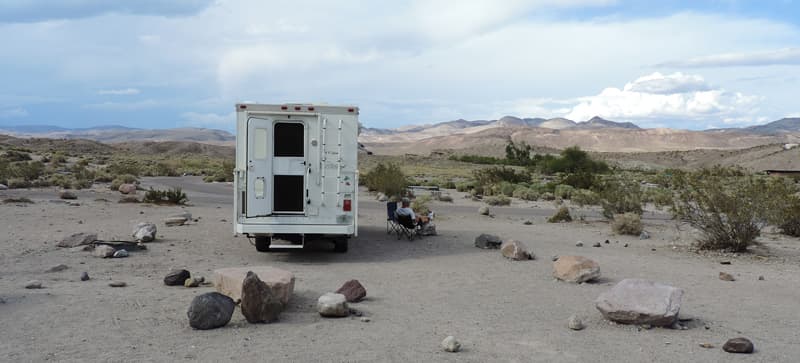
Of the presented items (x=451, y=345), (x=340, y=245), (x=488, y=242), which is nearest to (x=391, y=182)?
(x=488, y=242)

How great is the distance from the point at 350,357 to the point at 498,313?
2538 millimetres

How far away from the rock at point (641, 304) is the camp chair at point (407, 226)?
7524mm

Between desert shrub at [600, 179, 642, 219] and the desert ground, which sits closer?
the desert ground

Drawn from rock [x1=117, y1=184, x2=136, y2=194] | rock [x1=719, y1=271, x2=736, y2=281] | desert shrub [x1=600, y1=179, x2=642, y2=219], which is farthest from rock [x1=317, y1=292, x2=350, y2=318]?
rock [x1=117, y1=184, x2=136, y2=194]

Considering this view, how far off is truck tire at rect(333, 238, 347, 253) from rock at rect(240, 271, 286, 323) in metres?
5.45

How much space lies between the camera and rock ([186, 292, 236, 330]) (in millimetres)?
7113

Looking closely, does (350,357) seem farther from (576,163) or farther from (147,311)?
(576,163)

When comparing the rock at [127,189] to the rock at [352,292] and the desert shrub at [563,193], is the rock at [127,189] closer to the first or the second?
the desert shrub at [563,193]

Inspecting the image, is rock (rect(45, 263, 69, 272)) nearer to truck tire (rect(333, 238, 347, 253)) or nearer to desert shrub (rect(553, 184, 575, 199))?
truck tire (rect(333, 238, 347, 253))

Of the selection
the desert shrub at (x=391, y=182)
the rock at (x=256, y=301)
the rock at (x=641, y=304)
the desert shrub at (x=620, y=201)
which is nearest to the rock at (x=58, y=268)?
the rock at (x=256, y=301)

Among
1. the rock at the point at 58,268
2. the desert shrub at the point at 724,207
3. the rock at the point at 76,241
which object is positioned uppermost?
the desert shrub at the point at 724,207

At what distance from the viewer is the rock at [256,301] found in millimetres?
7406

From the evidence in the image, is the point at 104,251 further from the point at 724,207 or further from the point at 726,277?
the point at 724,207

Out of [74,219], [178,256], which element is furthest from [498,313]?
[74,219]
